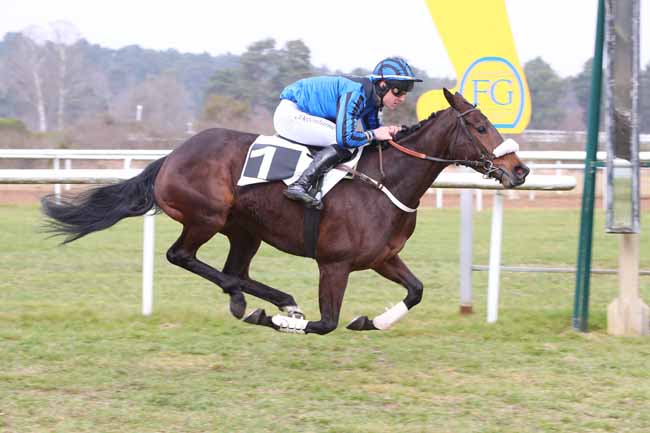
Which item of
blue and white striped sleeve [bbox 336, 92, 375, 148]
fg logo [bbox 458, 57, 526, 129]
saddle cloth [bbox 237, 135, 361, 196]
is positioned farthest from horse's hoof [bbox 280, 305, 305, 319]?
fg logo [bbox 458, 57, 526, 129]

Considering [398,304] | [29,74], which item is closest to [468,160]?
[398,304]

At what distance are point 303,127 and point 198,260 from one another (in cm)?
105

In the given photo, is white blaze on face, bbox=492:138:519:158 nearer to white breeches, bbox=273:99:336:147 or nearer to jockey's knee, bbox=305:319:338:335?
white breeches, bbox=273:99:336:147

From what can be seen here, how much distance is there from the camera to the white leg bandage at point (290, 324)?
17.9ft

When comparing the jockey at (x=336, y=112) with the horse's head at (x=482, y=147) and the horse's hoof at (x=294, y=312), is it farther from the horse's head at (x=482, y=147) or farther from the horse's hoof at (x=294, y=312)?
the horse's hoof at (x=294, y=312)

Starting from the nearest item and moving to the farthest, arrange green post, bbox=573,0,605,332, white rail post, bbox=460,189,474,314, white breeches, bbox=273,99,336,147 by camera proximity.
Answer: white breeches, bbox=273,99,336,147
green post, bbox=573,0,605,332
white rail post, bbox=460,189,474,314

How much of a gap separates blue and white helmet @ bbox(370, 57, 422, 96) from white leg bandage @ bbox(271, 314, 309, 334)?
143 cm

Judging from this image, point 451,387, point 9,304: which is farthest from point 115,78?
point 451,387

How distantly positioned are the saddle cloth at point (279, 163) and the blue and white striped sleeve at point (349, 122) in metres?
0.18

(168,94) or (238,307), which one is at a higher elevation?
(168,94)

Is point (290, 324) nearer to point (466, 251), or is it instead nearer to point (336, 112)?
point (336, 112)

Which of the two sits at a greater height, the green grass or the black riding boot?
the black riding boot

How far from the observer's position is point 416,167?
5.56m

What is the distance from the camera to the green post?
618 centimetres
